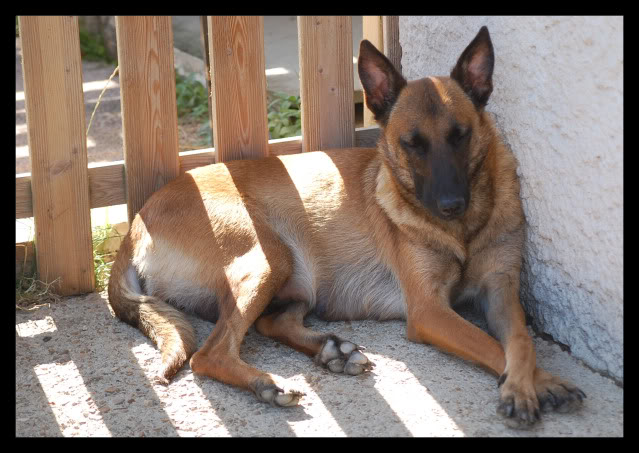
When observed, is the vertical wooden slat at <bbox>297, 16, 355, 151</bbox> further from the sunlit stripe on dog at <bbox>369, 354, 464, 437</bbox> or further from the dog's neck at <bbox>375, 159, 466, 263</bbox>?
the sunlit stripe on dog at <bbox>369, 354, 464, 437</bbox>

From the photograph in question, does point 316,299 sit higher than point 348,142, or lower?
lower

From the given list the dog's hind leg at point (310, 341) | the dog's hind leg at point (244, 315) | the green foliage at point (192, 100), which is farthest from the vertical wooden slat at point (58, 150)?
the green foliage at point (192, 100)

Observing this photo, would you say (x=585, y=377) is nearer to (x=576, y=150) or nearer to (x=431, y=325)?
(x=431, y=325)

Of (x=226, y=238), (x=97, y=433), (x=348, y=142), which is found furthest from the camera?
(x=348, y=142)

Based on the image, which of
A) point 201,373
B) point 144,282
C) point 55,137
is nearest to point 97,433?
point 201,373

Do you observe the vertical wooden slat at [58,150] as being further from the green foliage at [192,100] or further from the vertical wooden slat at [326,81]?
the green foliage at [192,100]

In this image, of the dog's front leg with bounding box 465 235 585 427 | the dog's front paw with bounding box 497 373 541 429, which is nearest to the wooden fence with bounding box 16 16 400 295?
the dog's front leg with bounding box 465 235 585 427

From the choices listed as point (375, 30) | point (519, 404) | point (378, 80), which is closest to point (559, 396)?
point (519, 404)

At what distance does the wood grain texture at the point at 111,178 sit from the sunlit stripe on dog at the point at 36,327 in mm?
575

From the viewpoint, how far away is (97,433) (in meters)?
3.40

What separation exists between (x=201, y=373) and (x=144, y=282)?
796mm

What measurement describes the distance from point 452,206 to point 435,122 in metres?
0.43

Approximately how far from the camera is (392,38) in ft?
17.0

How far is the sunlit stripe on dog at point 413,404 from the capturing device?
331 cm
